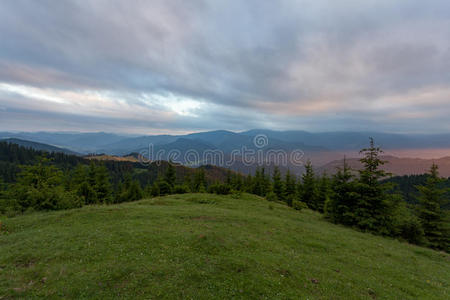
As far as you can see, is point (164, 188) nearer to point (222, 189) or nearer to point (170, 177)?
point (170, 177)

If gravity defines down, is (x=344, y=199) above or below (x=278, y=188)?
above

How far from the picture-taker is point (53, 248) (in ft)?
33.2

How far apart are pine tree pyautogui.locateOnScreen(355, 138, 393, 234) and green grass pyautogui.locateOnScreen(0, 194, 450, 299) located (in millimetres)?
6322

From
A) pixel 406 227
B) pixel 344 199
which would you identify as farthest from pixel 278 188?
pixel 406 227

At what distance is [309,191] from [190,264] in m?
44.3

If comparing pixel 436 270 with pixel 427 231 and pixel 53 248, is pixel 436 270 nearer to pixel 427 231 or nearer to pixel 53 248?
pixel 427 231

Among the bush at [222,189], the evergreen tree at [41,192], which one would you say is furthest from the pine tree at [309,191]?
the evergreen tree at [41,192]

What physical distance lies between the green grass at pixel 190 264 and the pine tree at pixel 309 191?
2897 centimetres

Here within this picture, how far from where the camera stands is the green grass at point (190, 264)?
7492mm

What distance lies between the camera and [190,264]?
905cm

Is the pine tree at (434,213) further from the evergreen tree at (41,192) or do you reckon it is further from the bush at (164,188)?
the bush at (164,188)

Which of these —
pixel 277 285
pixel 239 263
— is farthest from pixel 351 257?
pixel 239 263

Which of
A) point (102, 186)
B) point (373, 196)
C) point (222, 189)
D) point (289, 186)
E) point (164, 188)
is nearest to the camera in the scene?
point (373, 196)

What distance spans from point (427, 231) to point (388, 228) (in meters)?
6.68
